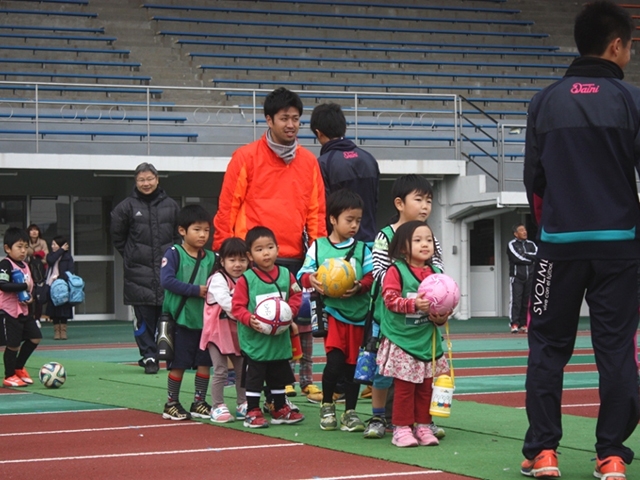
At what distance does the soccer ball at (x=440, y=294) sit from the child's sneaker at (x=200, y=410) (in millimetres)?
2316

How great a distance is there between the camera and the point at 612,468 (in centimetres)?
503

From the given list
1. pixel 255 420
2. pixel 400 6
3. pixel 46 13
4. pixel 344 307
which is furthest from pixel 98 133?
pixel 344 307

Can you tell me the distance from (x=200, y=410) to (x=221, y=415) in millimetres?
422

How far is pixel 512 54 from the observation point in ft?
94.5

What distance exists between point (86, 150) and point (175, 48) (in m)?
5.81

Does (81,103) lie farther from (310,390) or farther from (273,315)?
(273,315)

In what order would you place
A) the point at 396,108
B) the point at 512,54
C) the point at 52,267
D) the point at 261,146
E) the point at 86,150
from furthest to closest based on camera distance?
1. the point at 512,54
2. the point at 396,108
3. the point at 86,150
4. the point at 52,267
5. the point at 261,146

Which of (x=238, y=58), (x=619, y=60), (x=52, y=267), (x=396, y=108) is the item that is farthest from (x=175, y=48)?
(x=619, y=60)

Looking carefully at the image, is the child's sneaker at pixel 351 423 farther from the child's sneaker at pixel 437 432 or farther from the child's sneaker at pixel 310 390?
the child's sneaker at pixel 310 390

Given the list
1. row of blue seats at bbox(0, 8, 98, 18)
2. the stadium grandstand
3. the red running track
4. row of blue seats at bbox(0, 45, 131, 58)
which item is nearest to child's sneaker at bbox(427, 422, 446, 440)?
the red running track

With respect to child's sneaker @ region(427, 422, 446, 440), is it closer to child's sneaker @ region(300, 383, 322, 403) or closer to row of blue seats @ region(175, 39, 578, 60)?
child's sneaker @ region(300, 383, 322, 403)

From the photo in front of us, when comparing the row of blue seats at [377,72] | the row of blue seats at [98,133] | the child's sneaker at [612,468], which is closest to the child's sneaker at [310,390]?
the child's sneaker at [612,468]

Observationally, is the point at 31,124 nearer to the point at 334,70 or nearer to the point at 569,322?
the point at 334,70

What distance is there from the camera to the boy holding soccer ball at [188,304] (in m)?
7.89
